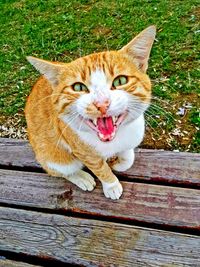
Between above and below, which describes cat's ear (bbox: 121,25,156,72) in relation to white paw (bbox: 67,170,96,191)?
above

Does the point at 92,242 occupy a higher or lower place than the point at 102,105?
lower

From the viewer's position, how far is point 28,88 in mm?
3693

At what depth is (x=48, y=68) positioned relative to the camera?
2.00m

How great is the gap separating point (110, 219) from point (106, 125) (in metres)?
0.54

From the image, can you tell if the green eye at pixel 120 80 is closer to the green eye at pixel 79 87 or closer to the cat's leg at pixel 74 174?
the green eye at pixel 79 87

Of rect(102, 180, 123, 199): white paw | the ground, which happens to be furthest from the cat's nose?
the ground

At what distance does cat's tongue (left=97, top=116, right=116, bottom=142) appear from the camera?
192 centimetres

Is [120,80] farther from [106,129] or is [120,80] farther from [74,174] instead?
[74,174]

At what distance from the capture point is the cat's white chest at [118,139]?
6.81ft

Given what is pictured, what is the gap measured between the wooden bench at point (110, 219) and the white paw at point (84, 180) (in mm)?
32

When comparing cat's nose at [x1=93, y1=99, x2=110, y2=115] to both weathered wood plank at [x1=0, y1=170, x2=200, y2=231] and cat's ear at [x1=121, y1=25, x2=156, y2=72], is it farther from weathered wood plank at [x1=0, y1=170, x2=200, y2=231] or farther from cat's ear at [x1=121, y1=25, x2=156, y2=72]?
weathered wood plank at [x1=0, y1=170, x2=200, y2=231]

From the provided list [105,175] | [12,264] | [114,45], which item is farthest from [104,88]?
[114,45]

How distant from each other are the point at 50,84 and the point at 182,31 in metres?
2.07

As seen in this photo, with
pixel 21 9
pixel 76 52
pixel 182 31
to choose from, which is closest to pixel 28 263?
pixel 76 52
